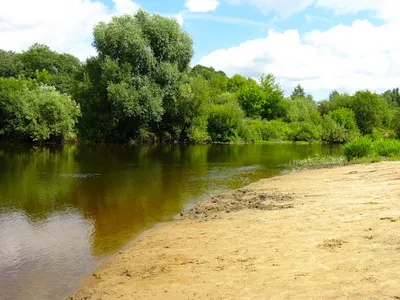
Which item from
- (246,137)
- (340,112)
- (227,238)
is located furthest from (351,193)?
(340,112)

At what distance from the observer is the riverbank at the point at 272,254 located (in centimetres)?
703

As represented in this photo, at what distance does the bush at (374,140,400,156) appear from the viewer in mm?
29484

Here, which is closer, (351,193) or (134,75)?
(351,193)

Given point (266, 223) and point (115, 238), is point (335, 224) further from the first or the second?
point (115, 238)

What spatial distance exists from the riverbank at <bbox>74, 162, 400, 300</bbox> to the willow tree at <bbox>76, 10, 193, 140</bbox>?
40545 millimetres

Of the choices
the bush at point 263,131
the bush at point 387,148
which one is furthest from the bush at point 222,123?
the bush at point 387,148

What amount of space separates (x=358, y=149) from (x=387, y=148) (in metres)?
2.13

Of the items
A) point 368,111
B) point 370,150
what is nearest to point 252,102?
point 368,111

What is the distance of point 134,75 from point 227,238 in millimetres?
46173

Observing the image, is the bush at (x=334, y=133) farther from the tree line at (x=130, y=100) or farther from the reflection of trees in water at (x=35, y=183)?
the reflection of trees in water at (x=35, y=183)

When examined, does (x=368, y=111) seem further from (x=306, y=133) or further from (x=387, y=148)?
(x=387, y=148)

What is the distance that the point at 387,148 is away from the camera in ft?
97.6

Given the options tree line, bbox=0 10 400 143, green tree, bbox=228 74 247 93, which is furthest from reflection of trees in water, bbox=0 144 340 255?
green tree, bbox=228 74 247 93

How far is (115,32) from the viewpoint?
53.0 metres
